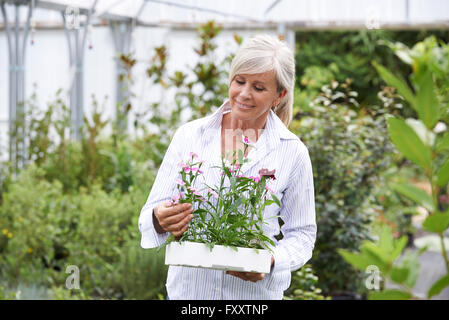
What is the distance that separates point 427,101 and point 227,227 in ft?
3.18

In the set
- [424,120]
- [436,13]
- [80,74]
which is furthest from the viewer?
[436,13]

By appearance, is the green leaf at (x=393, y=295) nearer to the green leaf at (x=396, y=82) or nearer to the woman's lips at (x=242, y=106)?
the green leaf at (x=396, y=82)

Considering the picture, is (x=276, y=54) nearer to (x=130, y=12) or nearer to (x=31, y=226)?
(x=31, y=226)

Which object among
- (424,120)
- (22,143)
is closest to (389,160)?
(22,143)

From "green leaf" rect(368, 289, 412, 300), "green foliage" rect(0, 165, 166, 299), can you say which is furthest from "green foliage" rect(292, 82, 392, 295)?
"green leaf" rect(368, 289, 412, 300)

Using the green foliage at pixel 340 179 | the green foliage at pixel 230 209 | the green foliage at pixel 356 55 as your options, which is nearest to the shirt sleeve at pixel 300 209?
the green foliage at pixel 230 209

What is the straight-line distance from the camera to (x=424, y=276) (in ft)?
18.2

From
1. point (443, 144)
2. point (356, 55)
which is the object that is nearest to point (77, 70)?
point (443, 144)

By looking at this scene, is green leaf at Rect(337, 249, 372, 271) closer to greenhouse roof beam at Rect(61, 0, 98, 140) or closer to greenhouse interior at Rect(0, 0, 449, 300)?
greenhouse interior at Rect(0, 0, 449, 300)

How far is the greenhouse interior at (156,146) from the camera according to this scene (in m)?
2.23

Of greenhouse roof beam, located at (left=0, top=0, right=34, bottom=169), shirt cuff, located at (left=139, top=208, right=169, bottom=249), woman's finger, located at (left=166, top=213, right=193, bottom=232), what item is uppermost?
greenhouse roof beam, located at (left=0, top=0, right=34, bottom=169)

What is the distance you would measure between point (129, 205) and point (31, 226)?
2.09ft

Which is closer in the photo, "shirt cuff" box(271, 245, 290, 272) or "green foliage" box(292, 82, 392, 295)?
"shirt cuff" box(271, 245, 290, 272)

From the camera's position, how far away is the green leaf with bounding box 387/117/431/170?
51 centimetres
